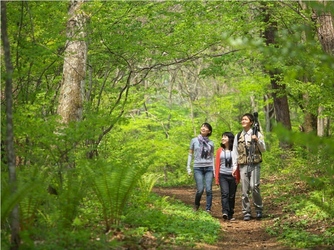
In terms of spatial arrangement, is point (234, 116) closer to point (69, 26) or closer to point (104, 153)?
point (104, 153)

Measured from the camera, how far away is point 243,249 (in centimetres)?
763

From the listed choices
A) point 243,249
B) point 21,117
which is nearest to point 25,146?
point 21,117

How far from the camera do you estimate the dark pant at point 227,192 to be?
1082 centimetres

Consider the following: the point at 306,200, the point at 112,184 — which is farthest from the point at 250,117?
the point at 112,184

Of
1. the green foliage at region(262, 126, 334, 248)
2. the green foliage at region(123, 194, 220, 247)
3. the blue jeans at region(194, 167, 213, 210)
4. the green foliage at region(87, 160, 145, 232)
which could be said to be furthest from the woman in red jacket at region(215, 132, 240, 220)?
the green foliage at region(87, 160, 145, 232)

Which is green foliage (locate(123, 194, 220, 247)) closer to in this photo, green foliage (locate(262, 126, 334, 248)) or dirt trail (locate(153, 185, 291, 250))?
dirt trail (locate(153, 185, 291, 250))

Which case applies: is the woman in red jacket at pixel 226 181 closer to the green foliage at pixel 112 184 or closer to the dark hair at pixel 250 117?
the dark hair at pixel 250 117

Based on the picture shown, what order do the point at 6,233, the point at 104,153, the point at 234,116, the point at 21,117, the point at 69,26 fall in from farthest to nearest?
1. the point at 234,116
2. the point at 104,153
3. the point at 69,26
4. the point at 21,117
5. the point at 6,233

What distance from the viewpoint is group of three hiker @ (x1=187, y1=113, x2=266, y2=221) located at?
33.9 ft

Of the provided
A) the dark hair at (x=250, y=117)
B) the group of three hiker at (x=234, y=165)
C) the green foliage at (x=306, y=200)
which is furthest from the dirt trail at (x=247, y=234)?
the dark hair at (x=250, y=117)

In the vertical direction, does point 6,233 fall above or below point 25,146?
below

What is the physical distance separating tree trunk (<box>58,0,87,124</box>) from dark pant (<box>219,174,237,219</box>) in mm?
3135

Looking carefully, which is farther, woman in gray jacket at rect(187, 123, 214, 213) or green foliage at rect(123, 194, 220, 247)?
woman in gray jacket at rect(187, 123, 214, 213)

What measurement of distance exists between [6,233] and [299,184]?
973 centimetres
